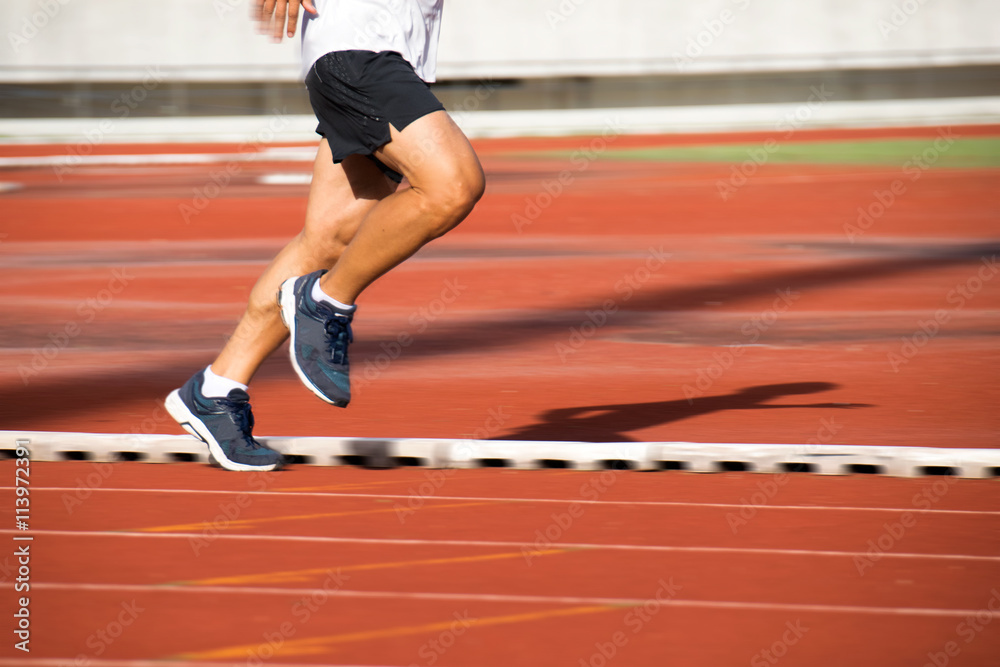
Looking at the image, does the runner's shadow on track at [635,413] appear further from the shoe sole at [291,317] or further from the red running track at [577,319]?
the shoe sole at [291,317]

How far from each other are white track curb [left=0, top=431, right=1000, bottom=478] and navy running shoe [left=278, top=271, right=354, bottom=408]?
1.72 feet

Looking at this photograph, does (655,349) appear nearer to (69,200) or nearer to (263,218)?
(263,218)

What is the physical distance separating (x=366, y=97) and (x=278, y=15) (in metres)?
0.40

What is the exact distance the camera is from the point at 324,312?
3.94 metres

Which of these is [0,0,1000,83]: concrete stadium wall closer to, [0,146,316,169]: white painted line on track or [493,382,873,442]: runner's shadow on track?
[0,146,316,169]: white painted line on track

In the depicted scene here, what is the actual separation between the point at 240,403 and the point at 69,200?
12.7m

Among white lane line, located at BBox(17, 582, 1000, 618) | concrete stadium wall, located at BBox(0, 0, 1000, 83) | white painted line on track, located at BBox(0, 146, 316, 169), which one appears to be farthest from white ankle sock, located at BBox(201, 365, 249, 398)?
concrete stadium wall, located at BBox(0, 0, 1000, 83)

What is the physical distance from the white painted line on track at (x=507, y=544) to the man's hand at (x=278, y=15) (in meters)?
1.35

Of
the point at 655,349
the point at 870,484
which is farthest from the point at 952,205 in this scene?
the point at 870,484

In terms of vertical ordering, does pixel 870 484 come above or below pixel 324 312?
below

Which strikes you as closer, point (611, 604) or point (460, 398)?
point (611, 604)

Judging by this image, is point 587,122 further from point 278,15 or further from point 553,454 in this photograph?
point 278,15

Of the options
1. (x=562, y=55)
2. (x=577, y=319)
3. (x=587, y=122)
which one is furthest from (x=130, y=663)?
(x=562, y=55)

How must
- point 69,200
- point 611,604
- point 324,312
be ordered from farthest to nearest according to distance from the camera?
point 69,200, point 324,312, point 611,604
